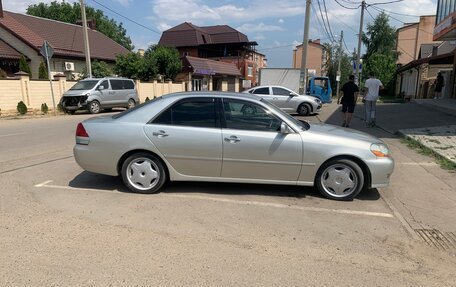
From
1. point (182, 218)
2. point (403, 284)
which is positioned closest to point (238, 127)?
point (182, 218)

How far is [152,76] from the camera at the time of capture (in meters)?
32.3

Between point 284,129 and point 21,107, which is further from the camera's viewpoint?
point 21,107

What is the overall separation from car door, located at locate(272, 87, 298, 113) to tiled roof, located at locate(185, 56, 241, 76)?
2199 centimetres

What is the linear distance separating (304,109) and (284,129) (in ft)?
42.8

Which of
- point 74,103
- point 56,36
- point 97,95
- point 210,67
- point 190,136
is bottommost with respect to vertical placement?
point 74,103

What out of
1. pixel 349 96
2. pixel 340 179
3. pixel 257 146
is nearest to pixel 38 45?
pixel 349 96

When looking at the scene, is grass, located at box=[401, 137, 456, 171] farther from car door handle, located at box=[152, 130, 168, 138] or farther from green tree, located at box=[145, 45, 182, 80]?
green tree, located at box=[145, 45, 182, 80]

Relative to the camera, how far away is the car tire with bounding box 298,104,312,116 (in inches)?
691

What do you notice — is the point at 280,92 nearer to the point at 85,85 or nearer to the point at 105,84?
Result: the point at 105,84

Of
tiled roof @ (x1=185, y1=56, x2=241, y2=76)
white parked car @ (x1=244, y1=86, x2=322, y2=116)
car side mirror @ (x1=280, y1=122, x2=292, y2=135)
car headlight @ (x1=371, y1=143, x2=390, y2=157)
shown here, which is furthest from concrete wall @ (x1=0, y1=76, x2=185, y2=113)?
car headlight @ (x1=371, y1=143, x2=390, y2=157)

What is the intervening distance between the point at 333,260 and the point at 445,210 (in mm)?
2357

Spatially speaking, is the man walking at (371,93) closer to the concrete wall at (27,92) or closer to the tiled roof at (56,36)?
the concrete wall at (27,92)

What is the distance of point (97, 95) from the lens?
63.2 feet

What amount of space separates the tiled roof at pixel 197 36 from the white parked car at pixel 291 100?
37419 millimetres
